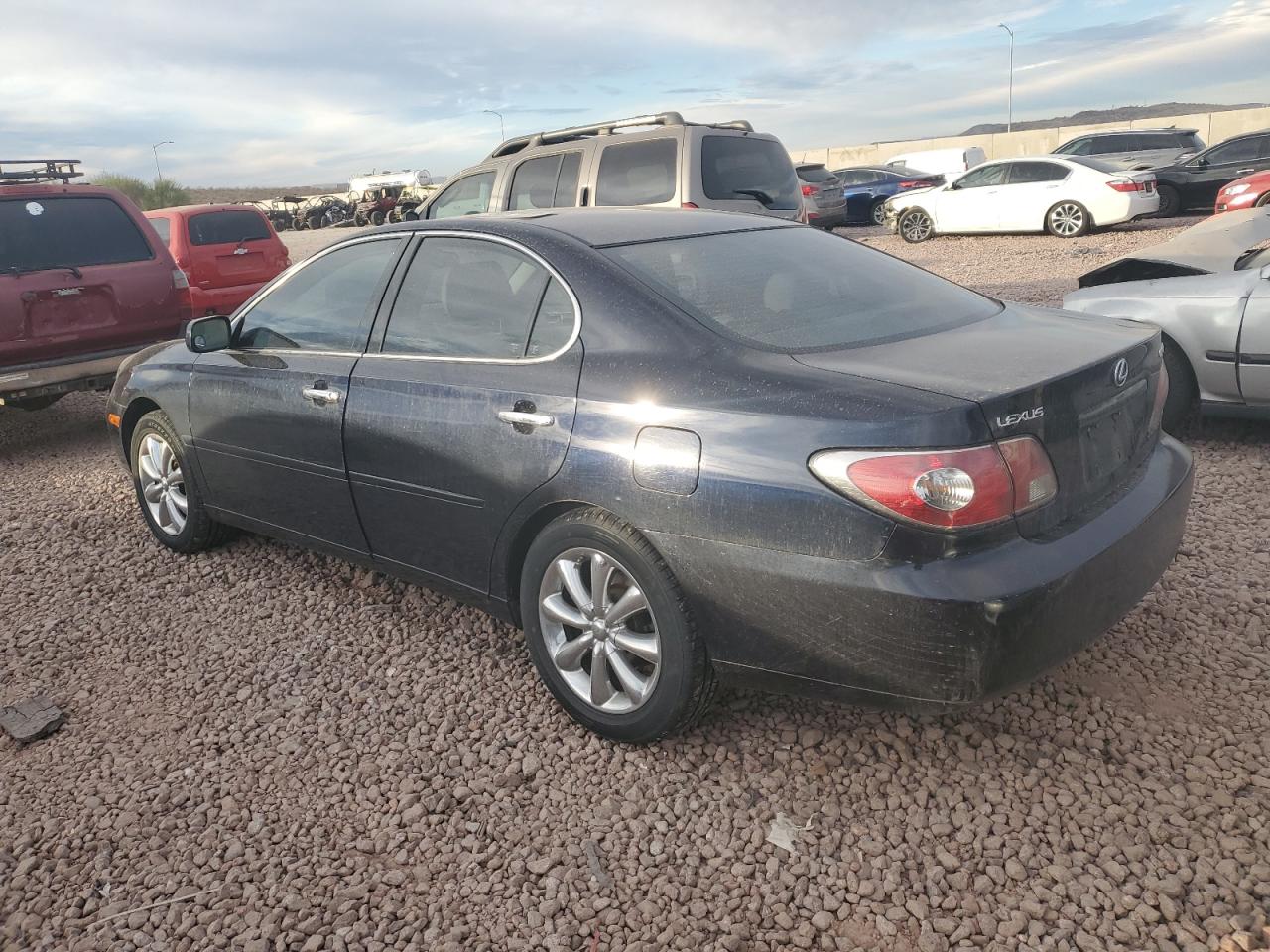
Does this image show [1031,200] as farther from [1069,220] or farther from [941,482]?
[941,482]

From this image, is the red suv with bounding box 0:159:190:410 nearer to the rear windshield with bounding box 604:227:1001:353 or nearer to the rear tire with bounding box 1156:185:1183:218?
the rear windshield with bounding box 604:227:1001:353

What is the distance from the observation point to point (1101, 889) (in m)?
2.29

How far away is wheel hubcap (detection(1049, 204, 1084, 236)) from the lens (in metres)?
16.5

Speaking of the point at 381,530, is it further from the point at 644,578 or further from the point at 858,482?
the point at 858,482

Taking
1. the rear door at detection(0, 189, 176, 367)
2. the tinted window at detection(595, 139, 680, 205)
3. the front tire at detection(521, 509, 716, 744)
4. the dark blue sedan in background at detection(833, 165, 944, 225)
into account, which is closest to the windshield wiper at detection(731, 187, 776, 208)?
the tinted window at detection(595, 139, 680, 205)

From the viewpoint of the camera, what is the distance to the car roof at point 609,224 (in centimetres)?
329

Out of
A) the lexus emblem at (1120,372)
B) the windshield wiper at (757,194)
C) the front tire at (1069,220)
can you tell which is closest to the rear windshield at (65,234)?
the windshield wiper at (757,194)

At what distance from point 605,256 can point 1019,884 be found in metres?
2.06

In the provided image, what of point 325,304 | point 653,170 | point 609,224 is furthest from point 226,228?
point 609,224

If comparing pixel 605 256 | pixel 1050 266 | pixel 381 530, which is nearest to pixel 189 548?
pixel 381 530

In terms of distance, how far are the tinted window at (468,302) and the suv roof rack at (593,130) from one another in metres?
5.47

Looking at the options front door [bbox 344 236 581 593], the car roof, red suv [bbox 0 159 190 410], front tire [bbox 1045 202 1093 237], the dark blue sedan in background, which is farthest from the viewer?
the dark blue sedan in background

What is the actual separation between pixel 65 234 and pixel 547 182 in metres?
3.94

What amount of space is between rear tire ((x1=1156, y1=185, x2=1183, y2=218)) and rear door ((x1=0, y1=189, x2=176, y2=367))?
16.4m
